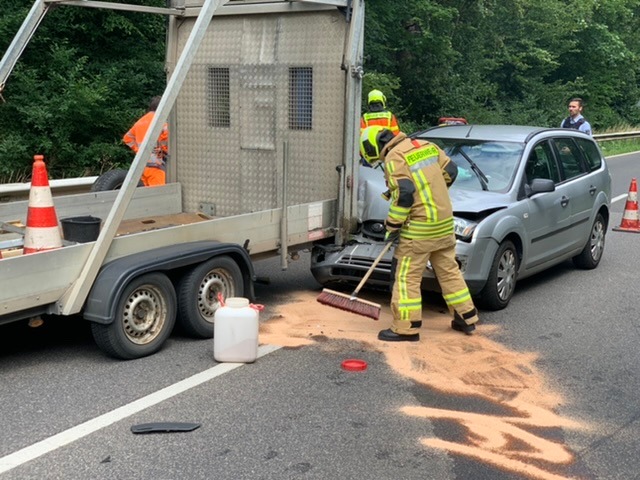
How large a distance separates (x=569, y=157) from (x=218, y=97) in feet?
12.3

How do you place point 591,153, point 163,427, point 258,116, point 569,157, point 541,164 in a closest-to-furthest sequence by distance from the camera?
point 163,427
point 258,116
point 541,164
point 569,157
point 591,153

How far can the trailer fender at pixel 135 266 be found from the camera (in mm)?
5215

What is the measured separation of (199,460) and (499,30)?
1141 inches

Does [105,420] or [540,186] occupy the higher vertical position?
[540,186]

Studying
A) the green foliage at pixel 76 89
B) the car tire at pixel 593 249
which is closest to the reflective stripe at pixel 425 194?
the car tire at pixel 593 249

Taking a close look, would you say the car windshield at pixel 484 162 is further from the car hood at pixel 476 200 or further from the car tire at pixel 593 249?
the car tire at pixel 593 249

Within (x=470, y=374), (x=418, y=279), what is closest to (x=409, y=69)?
(x=418, y=279)

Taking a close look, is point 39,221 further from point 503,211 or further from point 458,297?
point 503,211

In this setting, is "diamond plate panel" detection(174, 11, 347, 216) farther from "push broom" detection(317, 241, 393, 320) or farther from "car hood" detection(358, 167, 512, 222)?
"push broom" detection(317, 241, 393, 320)

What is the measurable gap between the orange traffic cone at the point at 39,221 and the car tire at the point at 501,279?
11.6ft

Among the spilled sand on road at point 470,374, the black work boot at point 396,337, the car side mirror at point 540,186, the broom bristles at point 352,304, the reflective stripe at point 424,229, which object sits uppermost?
the car side mirror at point 540,186

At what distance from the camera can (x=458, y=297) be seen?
6406mm

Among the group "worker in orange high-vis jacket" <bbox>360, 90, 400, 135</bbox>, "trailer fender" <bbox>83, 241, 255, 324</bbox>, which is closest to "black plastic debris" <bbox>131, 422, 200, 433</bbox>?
"trailer fender" <bbox>83, 241, 255, 324</bbox>

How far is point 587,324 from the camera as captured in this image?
6887 millimetres
